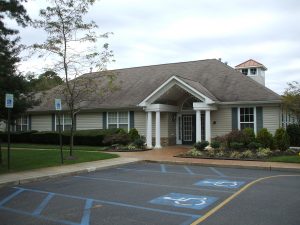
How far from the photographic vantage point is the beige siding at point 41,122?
1222 inches

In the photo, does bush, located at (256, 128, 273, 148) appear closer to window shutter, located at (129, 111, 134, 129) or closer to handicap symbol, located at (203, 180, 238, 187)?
handicap symbol, located at (203, 180, 238, 187)

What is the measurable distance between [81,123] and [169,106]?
25.7ft

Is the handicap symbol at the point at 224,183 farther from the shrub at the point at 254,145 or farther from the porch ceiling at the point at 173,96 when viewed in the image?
the porch ceiling at the point at 173,96

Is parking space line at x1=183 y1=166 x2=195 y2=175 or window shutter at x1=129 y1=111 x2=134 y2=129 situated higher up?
window shutter at x1=129 y1=111 x2=134 y2=129

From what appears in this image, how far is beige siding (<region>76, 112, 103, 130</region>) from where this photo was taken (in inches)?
1098

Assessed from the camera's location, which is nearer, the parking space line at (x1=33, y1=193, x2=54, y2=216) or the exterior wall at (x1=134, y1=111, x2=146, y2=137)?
the parking space line at (x1=33, y1=193, x2=54, y2=216)

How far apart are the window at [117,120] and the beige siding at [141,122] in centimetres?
81

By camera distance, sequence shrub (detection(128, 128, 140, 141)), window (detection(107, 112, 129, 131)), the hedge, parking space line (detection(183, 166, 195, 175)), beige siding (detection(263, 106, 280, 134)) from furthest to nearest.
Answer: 1. window (detection(107, 112, 129, 131))
2. the hedge
3. shrub (detection(128, 128, 140, 141))
4. beige siding (detection(263, 106, 280, 134))
5. parking space line (detection(183, 166, 195, 175))

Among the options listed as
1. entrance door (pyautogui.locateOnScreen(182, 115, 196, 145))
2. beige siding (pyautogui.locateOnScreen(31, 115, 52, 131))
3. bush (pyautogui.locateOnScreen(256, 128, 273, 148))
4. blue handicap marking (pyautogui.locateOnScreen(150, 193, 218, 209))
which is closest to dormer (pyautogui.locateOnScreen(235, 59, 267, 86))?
entrance door (pyautogui.locateOnScreen(182, 115, 196, 145))

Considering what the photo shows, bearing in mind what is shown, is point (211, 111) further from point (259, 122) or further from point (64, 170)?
point (64, 170)

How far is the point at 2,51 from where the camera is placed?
15.2 meters

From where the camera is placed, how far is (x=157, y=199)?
30.1 ft

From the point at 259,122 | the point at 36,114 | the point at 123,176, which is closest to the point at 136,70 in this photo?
the point at 36,114

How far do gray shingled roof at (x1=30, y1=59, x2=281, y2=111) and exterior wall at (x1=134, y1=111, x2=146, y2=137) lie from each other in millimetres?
930
